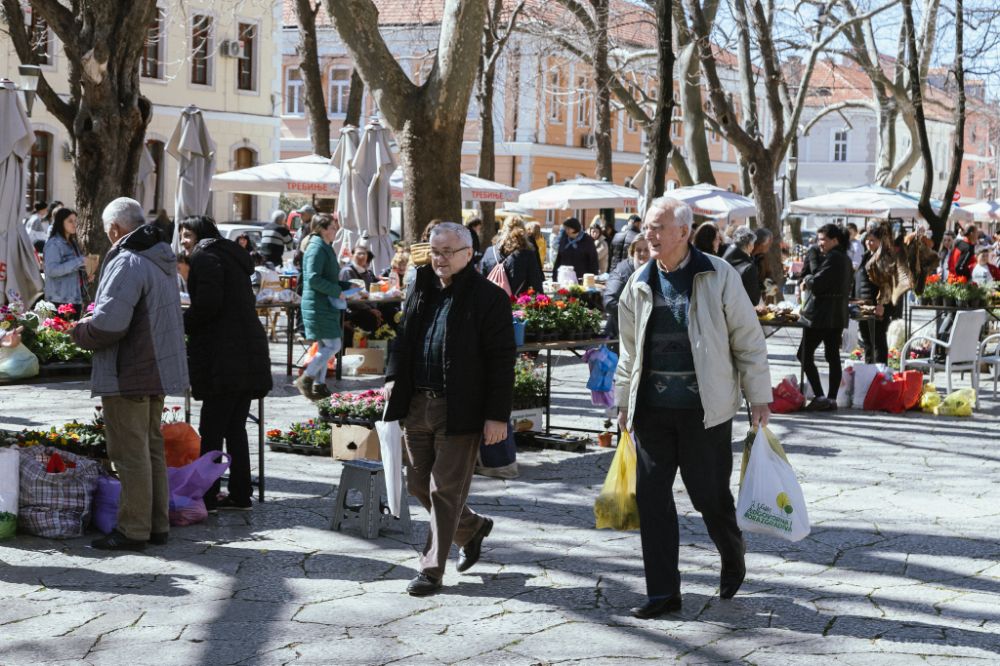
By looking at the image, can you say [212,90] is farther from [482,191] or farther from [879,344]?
[879,344]

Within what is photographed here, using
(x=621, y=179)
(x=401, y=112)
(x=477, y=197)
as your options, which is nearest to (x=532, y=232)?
(x=401, y=112)

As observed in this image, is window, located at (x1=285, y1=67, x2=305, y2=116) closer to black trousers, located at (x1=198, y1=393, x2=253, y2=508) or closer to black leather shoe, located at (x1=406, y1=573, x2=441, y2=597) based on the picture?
black trousers, located at (x1=198, y1=393, x2=253, y2=508)

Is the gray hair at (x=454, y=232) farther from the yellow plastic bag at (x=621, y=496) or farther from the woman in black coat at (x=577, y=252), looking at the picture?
the woman in black coat at (x=577, y=252)

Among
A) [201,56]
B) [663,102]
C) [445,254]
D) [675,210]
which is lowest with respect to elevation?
[445,254]

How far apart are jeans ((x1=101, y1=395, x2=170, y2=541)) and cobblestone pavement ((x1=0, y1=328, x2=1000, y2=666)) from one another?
23 cm

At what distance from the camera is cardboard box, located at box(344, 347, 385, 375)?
15.4 meters

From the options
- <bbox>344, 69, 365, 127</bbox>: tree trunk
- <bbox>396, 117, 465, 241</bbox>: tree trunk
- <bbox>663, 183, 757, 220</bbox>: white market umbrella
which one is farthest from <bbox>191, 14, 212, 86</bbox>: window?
<bbox>396, 117, 465, 241</bbox>: tree trunk

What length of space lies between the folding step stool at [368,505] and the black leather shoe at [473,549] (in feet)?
2.51

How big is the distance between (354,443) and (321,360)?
130 inches

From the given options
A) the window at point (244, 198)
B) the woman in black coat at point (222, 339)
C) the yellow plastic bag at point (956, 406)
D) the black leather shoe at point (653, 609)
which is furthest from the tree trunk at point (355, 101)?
the black leather shoe at point (653, 609)

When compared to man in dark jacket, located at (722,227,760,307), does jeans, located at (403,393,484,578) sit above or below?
below

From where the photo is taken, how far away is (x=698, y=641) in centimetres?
583

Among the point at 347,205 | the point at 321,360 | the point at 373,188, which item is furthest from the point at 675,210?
the point at 347,205

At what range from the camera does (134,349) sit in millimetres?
7113
